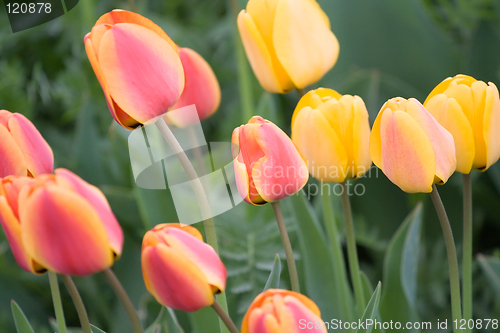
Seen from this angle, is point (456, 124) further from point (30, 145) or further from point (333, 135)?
point (30, 145)

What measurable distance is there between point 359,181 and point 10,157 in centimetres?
49

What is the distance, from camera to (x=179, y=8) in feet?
3.46

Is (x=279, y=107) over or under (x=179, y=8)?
under

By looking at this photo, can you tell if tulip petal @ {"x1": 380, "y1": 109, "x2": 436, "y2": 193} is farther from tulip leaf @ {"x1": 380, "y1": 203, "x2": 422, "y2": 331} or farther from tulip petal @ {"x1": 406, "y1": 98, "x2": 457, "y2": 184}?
tulip leaf @ {"x1": 380, "y1": 203, "x2": 422, "y2": 331}

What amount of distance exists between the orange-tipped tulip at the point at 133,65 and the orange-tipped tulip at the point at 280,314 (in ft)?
0.39

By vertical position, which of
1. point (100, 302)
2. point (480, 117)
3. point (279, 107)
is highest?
point (480, 117)

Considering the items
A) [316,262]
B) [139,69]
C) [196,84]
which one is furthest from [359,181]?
[139,69]

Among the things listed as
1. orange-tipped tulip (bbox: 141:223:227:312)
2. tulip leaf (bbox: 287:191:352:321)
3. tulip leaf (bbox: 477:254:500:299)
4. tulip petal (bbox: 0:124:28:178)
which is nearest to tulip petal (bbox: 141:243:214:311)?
orange-tipped tulip (bbox: 141:223:227:312)

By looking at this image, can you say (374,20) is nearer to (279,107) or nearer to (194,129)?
(279,107)

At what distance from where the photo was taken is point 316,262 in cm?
45

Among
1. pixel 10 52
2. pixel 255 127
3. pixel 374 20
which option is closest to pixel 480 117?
pixel 255 127

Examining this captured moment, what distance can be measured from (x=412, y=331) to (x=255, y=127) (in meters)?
0.27

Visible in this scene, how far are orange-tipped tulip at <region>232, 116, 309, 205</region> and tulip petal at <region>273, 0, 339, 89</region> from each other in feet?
0.36

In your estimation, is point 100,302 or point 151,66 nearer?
point 151,66
